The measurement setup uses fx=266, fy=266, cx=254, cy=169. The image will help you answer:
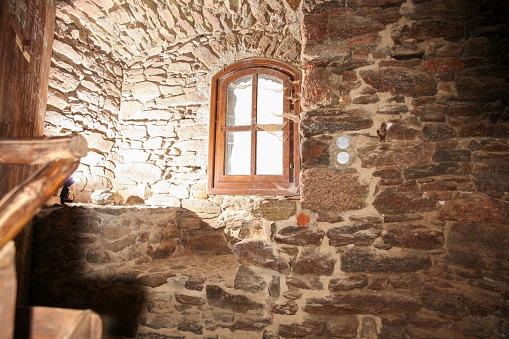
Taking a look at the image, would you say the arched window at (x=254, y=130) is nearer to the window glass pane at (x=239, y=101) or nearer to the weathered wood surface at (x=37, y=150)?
the window glass pane at (x=239, y=101)

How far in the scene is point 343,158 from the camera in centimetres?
180

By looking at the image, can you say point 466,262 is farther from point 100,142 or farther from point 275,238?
point 100,142

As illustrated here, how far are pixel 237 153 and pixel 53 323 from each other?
2.70 metres

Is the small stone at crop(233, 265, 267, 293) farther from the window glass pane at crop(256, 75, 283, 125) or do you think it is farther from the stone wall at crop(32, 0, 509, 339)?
the window glass pane at crop(256, 75, 283, 125)

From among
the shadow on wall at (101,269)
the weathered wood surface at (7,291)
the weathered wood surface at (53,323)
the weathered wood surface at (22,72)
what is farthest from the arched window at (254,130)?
the weathered wood surface at (7,291)

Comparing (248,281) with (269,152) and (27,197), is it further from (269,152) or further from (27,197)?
(269,152)

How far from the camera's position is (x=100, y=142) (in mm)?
3391

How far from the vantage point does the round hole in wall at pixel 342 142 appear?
1.82m

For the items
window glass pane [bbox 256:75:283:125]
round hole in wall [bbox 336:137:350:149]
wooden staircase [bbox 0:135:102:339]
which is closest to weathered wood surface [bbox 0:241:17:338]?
wooden staircase [bbox 0:135:102:339]

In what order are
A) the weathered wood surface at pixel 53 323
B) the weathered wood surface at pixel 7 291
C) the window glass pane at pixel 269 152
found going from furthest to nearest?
1. the window glass pane at pixel 269 152
2. the weathered wood surface at pixel 53 323
3. the weathered wood surface at pixel 7 291

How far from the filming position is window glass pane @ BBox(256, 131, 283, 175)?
318 centimetres

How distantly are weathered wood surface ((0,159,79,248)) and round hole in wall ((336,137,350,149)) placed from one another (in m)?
1.54

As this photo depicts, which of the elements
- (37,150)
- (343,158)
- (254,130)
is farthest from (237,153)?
(37,150)

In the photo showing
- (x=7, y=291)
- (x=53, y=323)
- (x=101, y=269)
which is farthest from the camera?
(x=101, y=269)
